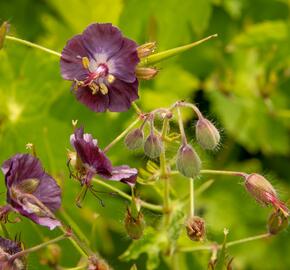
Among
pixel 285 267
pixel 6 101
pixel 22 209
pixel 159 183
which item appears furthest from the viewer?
pixel 285 267

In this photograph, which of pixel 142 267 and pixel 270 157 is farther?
pixel 270 157

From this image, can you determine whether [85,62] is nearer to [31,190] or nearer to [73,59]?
[73,59]

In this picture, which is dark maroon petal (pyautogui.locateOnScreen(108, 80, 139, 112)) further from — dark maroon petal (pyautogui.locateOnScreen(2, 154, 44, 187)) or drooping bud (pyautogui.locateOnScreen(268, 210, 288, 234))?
drooping bud (pyautogui.locateOnScreen(268, 210, 288, 234))

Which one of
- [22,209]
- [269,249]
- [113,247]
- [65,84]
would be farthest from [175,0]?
[22,209]

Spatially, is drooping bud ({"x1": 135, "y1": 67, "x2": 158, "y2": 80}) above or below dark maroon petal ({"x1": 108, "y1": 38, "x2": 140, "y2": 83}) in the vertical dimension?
below

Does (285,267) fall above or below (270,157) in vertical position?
below

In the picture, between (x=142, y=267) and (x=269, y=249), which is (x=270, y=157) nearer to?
(x=269, y=249)

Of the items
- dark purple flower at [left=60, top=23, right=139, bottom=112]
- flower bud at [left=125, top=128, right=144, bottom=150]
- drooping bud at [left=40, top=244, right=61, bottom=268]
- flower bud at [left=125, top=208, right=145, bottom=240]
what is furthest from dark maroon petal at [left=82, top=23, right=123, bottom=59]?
drooping bud at [left=40, top=244, right=61, bottom=268]
